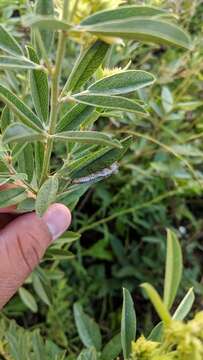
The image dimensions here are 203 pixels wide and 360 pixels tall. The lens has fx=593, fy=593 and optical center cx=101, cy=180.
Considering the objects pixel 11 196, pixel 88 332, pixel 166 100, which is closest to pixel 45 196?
pixel 11 196

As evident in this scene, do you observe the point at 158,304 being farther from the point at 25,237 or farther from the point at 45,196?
the point at 25,237

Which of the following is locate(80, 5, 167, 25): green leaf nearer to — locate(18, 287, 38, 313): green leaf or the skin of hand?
the skin of hand

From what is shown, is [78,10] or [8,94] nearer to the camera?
[78,10]

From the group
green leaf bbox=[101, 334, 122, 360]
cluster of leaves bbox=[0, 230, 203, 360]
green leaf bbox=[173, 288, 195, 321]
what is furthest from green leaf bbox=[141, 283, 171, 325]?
green leaf bbox=[101, 334, 122, 360]

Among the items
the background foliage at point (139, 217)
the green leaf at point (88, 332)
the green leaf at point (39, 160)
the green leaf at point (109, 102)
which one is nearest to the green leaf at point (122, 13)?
the green leaf at point (109, 102)

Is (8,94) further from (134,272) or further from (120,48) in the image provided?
(134,272)

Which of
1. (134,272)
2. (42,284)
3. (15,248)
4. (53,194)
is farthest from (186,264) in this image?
(53,194)
